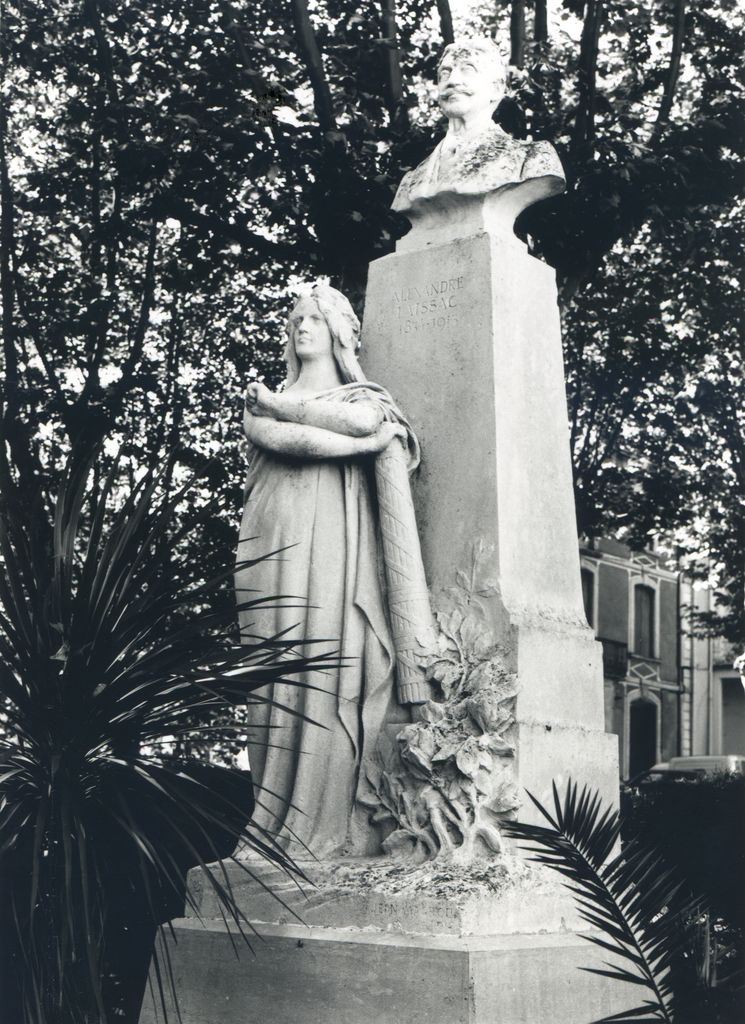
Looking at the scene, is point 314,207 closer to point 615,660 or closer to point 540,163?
point 540,163

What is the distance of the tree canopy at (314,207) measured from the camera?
12078mm

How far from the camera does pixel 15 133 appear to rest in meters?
14.5

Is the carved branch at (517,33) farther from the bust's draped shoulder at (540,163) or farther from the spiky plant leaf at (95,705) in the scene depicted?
the spiky plant leaf at (95,705)

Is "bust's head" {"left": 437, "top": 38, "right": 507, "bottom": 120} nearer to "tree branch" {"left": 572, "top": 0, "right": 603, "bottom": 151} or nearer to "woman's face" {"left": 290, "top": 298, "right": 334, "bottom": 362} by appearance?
"woman's face" {"left": 290, "top": 298, "right": 334, "bottom": 362}

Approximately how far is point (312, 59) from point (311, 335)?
18.1 feet

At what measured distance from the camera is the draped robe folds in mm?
6527

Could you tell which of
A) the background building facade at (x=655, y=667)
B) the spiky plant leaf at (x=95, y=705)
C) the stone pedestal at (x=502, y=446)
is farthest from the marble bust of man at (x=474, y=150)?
the background building facade at (x=655, y=667)

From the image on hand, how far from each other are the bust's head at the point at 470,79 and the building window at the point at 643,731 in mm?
33482

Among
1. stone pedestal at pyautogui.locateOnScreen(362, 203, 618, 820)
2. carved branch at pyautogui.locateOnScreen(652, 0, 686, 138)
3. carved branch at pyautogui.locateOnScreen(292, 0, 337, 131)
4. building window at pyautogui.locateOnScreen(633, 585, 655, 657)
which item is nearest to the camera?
stone pedestal at pyautogui.locateOnScreen(362, 203, 618, 820)

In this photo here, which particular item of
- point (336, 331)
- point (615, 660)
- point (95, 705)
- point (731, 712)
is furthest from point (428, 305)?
point (731, 712)

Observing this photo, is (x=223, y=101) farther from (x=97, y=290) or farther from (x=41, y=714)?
(x=41, y=714)

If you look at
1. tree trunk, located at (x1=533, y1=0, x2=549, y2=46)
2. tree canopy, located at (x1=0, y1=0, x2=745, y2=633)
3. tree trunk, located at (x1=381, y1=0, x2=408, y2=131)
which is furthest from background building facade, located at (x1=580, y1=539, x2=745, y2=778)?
tree trunk, located at (x1=381, y1=0, x2=408, y2=131)

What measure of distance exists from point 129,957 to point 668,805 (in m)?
4.35

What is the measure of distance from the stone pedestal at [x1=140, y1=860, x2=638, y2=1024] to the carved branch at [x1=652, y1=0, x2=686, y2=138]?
7.92 m
